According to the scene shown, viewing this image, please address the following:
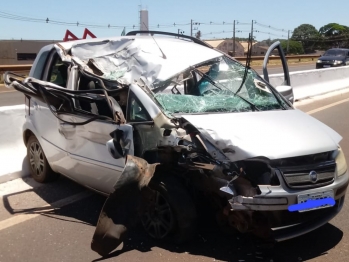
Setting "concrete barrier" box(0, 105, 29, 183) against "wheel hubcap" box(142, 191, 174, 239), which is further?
"concrete barrier" box(0, 105, 29, 183)

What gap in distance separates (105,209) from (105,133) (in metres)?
0.90

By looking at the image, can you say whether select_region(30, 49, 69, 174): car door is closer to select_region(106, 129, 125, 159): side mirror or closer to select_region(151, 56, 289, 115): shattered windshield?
select_region(106, 129, 125, 159): side mirror

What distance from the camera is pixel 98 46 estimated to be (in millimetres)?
5695

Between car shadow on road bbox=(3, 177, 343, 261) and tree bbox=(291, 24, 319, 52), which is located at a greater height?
tree bbox=(291, 24, 319, 52)

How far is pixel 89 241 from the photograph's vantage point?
4.51 metres

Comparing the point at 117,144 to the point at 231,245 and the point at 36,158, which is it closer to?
the point at 231,245

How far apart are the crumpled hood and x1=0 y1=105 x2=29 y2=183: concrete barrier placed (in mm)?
3070

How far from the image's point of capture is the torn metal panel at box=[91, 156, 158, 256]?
405cm

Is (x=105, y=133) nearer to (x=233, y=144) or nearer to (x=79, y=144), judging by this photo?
(x=79, y=144)

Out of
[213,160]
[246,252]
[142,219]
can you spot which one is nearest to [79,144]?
[142,219]

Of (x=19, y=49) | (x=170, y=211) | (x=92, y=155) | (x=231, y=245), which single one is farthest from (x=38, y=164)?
(x=19, y=49)

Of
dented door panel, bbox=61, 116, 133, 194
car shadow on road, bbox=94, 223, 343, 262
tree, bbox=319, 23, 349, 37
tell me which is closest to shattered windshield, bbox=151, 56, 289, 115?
dented door panel, bbox=61, 116, 133, 194

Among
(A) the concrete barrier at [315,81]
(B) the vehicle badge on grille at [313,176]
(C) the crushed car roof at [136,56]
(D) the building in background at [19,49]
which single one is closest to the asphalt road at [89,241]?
(B) the vehicle badge on grille at [313,176]

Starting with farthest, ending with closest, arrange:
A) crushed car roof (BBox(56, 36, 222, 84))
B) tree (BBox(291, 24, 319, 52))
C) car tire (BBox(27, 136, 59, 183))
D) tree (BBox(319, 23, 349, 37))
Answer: tree (BBox(319, 23, 349, 37)) → tree (BBox(291, 24, 319, 52)) → car tire (BBox(27, 136, 59, 183)) → crushed car roof (BBox(56, 36, 222, 84))
